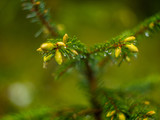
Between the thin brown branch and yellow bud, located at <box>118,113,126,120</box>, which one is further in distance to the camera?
the thin brown branch

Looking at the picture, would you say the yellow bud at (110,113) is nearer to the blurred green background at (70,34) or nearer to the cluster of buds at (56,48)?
the cluster of buds at (56,48)

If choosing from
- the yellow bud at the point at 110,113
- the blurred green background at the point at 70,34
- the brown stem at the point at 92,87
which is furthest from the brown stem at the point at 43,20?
the blurred green background at the point at 70,34

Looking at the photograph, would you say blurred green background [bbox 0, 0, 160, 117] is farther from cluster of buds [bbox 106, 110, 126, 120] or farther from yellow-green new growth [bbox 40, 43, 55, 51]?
yellow-green new growth [bbox 40, 43, 55, 51]

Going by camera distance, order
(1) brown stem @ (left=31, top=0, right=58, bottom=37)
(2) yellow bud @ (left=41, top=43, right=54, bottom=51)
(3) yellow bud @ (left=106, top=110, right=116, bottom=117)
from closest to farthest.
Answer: (2) yellow bud @ (left=41, top=43, right=54, bottom=51) < (3) yellow bud @ (left=106, top=110, right=116, bottom=117) < (1) brown stem @ (left=31, top=0, right=58, bottom=37)

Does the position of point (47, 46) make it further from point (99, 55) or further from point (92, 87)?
point (92, 87)

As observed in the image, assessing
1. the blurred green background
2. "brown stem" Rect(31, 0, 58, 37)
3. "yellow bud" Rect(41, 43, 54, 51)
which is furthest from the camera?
the blurred green background

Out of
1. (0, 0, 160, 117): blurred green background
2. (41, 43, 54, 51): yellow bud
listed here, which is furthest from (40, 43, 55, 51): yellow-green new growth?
(0, 0, 160, 117): blurred green background

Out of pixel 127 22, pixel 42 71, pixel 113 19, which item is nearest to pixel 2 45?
pixel 42 71

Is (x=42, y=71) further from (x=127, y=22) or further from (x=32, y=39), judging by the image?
(x=127, y=22)
